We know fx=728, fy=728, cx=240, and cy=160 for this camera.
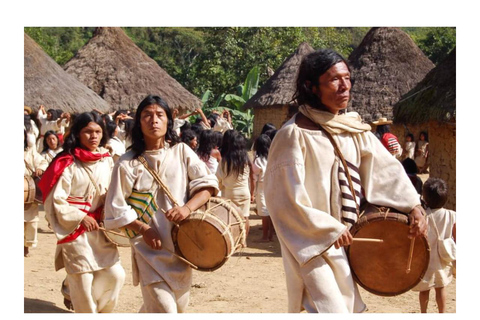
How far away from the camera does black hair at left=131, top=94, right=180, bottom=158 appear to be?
4.86m

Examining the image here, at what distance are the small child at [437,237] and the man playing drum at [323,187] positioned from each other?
214 cm

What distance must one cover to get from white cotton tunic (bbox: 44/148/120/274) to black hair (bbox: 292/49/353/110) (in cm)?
228

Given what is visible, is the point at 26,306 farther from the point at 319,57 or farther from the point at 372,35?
the point at 372,35

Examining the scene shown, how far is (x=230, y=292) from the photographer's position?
7.73m

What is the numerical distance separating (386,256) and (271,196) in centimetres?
74

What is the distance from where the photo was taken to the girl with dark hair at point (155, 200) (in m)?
4.73

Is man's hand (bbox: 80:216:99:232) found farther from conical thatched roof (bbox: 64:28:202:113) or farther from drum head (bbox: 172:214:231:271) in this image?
conical thatched roof (bbox: 64:28:202:113)

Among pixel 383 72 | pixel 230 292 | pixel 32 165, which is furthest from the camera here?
pixel 383 72

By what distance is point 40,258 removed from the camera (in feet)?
30.7

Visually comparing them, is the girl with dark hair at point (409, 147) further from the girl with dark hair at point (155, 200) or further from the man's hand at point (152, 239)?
the man's hand at point (152, 239)

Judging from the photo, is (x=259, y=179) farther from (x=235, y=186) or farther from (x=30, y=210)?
(x=30, y=210)

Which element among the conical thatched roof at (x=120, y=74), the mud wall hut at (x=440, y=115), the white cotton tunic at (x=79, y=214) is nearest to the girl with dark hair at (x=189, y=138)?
the mud wall hut at (x=440, y=115)

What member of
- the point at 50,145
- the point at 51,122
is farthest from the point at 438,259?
the point at 51,122

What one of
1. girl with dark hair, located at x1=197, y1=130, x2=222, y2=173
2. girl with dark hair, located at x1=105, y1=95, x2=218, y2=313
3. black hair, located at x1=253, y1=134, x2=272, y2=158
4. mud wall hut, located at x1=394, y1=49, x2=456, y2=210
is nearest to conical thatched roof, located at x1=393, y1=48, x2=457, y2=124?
mud wall hut, located at x1=394, y1=49, x2=456, y2=210
